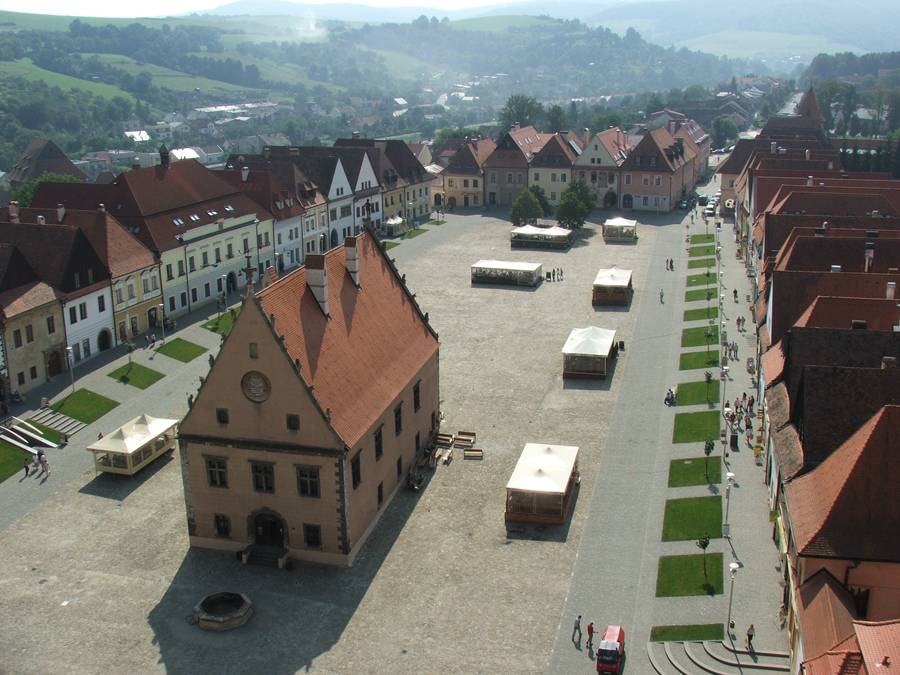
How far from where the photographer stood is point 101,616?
41.6 metres

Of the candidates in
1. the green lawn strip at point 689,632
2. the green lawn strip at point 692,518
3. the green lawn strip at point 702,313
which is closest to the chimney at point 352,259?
the green lawn strip at point 692,518

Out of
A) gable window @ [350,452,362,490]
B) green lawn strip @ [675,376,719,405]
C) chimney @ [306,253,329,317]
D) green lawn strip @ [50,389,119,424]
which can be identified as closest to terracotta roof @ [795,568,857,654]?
gable window @ [350,452,362,490]

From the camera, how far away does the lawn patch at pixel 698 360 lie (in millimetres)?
70125

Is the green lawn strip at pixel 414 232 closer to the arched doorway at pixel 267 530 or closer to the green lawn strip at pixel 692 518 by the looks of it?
the green lawn strip at pixel 692 518

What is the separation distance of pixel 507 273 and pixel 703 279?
18583mm

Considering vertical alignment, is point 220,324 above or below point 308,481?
below

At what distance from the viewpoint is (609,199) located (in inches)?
5433

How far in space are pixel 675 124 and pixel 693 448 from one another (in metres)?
122

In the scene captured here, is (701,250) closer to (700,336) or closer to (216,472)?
(700,336)

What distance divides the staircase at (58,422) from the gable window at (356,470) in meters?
23.3

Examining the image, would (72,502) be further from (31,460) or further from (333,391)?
(333,391)

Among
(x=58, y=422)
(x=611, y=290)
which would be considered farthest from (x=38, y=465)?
(x=611, y=290)

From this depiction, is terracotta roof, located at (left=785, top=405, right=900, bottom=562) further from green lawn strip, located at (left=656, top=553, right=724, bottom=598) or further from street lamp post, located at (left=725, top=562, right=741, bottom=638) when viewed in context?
green lawn strip, located at (left=656, top=553, right=724, bottom=598)

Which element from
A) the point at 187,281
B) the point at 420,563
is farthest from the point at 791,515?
the point at 187,281
